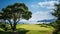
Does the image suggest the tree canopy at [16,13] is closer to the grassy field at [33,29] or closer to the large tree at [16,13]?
the large tree at [16,13]

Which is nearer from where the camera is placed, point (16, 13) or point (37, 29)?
point (37, 29)

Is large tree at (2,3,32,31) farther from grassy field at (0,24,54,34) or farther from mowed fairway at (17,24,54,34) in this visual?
mowed fairway at (17,24,54,34)

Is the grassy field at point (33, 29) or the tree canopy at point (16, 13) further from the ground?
the tree canopy at point (16, 13)

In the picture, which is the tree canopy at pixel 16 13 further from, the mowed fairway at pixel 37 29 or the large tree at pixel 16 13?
the mowed fairway at pixel 37 29

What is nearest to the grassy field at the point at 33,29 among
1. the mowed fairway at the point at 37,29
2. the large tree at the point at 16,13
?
the mowed fairway at the point at 37,29

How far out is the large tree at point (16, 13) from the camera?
20969 millimetres

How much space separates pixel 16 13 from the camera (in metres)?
21.8

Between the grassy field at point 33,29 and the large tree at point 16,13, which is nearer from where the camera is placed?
the grassy field at point 33,29

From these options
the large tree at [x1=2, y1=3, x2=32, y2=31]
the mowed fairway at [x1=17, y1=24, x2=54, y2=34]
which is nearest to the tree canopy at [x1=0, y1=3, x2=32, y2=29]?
the large tree at [x1=2, y1=3, x2=32, y2=31]

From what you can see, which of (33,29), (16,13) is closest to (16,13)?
(16,13)

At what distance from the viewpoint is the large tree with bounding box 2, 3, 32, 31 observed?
20969 millimetres

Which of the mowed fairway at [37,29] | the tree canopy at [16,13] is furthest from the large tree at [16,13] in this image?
the mowed fairway at [37,29]

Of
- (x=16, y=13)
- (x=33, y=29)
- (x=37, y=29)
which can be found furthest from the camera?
(x=16, y=13)

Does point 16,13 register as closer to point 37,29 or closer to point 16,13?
point 16,13
